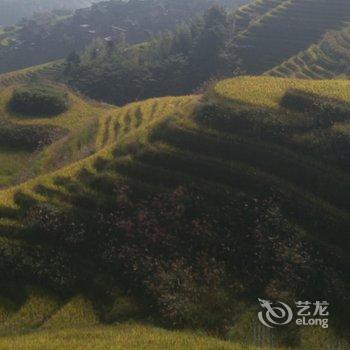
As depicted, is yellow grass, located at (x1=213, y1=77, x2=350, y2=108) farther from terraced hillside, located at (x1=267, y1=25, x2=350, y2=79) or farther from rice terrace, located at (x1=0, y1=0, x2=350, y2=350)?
terraced hillside, located at (x1=267, y1=25, x2=350, y2=79)

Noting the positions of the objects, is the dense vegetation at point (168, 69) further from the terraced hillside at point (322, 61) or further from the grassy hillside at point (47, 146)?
the grassy hillside at point (47, 146)

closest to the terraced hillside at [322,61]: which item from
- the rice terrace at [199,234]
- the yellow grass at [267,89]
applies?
the yellow grass at [267,89]

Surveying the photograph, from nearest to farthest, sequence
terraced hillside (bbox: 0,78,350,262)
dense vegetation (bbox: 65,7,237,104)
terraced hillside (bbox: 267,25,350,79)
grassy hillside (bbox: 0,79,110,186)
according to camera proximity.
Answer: terraced hillside (bbox: 0,78,350,262), grassy hillside (bbox: 0,79,110,186), terraced hillside (bbox: 267,25,350,79), dense vegetation (bbox: 65,7,237,104)

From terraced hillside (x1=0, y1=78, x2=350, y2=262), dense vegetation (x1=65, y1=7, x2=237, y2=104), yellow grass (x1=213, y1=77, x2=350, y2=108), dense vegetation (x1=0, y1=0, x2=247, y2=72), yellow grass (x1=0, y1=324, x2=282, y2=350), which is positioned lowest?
dense vegetation (x1=0, y1=0, x2=247, y2=72)

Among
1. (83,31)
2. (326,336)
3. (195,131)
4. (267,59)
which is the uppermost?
(195,131)

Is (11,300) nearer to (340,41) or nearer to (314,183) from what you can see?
(314,183)

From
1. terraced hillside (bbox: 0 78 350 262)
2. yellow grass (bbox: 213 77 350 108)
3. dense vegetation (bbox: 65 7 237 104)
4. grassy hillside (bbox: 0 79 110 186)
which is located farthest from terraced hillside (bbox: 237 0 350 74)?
terraced hillside (bbox: 0 78 350 262)

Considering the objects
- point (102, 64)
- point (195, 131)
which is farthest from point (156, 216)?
point (102, 64)

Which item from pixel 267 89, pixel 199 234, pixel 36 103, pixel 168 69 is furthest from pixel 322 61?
pixel 199 234
